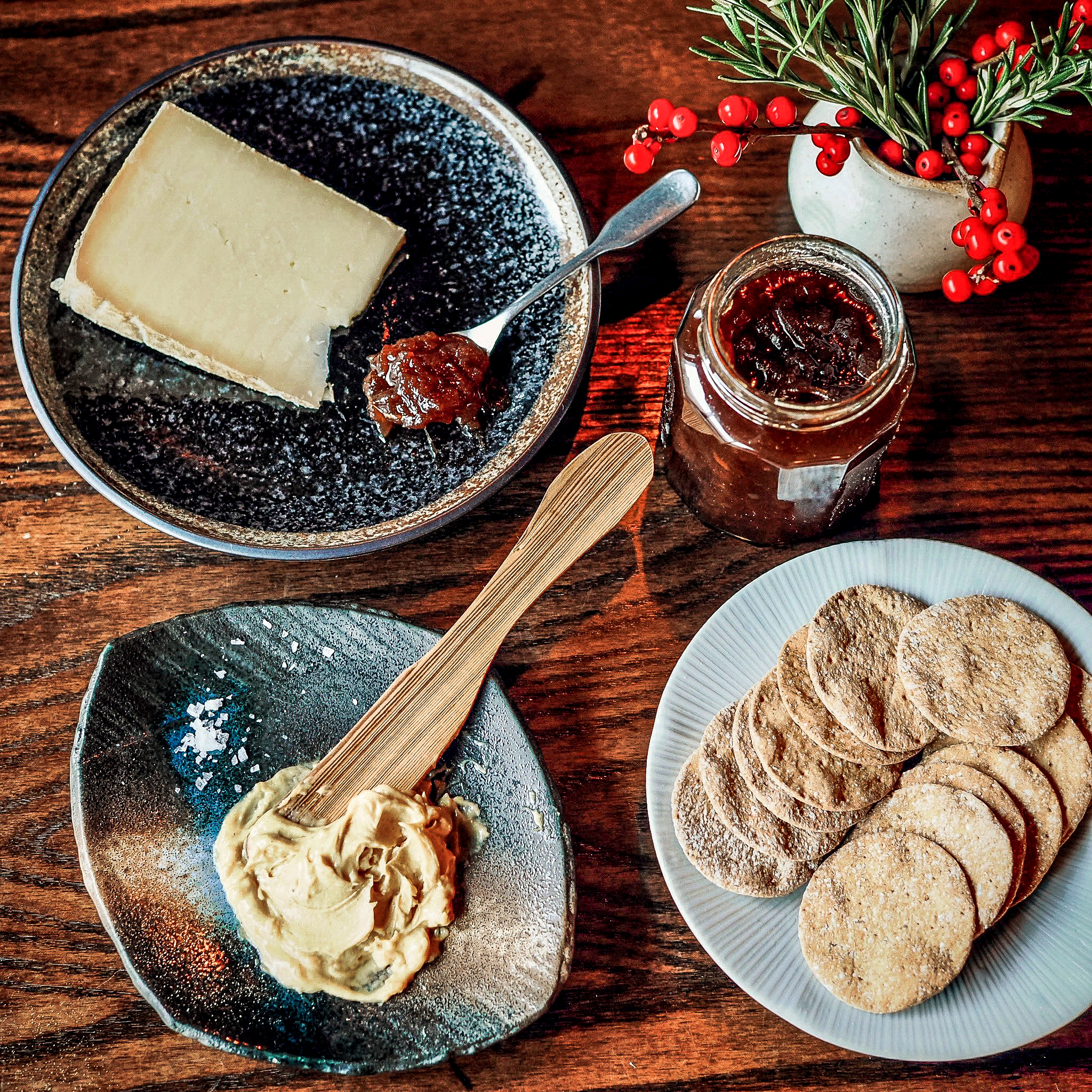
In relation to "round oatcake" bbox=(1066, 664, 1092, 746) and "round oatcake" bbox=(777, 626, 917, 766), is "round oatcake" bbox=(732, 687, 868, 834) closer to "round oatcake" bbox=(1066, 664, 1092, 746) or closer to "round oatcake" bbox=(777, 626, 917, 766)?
"round oatcake" bbox=(777, 626, 917, 766)

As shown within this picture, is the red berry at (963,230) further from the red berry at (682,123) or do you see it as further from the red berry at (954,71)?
the red berry at (682,123)

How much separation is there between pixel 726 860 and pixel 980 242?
2.29 ft

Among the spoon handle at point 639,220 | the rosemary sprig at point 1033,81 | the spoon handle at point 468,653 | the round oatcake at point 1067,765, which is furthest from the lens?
the spoon handle at point 639,220

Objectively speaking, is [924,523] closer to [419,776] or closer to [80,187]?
[419,776]

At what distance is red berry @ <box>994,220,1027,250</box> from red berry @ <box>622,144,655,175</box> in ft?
1.22

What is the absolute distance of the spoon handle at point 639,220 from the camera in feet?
4.29

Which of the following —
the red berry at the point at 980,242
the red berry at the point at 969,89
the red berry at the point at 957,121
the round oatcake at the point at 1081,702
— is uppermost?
the red berry at the point at 969,89

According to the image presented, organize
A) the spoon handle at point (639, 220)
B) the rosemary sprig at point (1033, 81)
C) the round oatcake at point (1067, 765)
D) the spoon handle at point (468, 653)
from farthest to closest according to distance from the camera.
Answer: the spoon handle at point (639, 220)
the spoon handle at point (468, 653)
the round oatcake at point (1067, 765)
the rosemary sprig at point (1033, 81)

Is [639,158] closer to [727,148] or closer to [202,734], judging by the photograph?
[727,148]

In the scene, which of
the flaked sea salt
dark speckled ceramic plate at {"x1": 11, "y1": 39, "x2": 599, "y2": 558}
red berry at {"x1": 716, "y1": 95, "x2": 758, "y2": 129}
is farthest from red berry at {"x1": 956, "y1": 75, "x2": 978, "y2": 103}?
the flaked sea salt

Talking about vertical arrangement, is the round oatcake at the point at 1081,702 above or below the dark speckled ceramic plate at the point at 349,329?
below

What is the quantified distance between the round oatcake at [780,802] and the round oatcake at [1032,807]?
161mm

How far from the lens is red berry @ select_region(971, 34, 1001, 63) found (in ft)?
3.57

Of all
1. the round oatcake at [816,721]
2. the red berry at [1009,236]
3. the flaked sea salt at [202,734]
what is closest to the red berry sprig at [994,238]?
the red berry at [1009,236]
